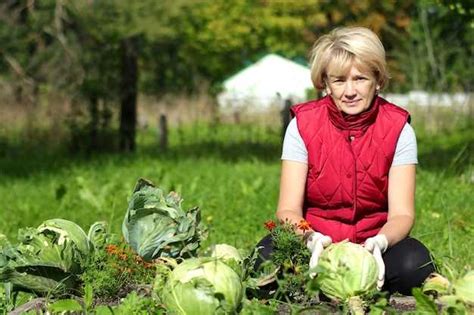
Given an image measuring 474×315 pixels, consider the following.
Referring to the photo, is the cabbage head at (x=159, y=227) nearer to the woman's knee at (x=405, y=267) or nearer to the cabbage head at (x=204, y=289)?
the cabbage head at (x=204, y=289)

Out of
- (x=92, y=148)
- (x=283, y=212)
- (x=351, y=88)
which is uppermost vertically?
(x=351, y=88)

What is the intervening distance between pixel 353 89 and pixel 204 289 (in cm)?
Result: 134

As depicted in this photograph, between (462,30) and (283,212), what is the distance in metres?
22.7

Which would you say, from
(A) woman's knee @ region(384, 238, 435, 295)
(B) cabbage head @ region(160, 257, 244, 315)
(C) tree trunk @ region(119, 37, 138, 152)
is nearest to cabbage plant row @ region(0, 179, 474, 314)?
(B) cabbage head @ region(160, 257, 244, 315)

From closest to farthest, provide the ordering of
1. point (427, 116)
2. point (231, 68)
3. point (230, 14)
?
Answer: 1. point (427, 116)
2. point (230, 14)
3. point (231, 68)

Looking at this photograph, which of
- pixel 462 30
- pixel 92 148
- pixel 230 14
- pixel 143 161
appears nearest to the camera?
pixel 143 161

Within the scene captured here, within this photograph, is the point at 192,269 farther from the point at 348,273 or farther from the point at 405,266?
the point at 405,266

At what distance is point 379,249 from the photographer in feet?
12.0

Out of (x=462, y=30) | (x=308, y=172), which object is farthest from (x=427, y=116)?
(x=308, y=172)

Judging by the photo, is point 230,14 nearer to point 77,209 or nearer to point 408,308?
point 77,209

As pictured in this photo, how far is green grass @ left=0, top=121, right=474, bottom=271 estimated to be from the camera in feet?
24.0

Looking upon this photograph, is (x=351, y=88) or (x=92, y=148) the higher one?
(x=351, y=88)

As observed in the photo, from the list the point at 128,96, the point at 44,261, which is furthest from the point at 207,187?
the point at 128,96

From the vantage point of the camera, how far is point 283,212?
4.26 m
